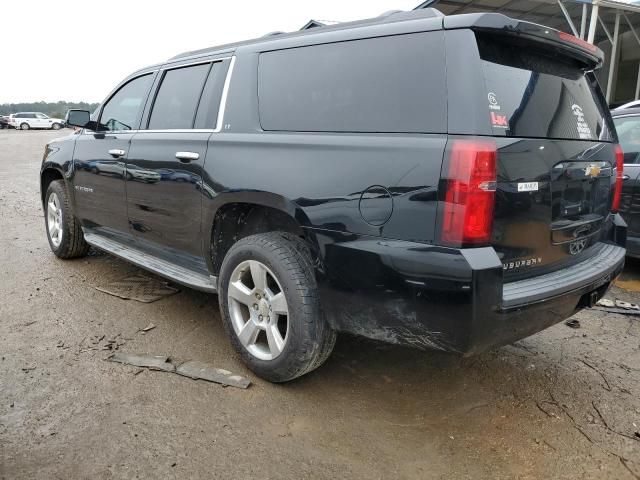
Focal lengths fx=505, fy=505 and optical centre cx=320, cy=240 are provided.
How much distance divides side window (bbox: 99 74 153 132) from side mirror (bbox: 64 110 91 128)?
18cm

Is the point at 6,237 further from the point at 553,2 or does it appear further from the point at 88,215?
the point at 553,2

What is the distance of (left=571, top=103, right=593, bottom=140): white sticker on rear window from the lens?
103 inches

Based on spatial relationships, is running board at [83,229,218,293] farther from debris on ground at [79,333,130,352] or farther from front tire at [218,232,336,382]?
debris on ground at [79,333,130,352]

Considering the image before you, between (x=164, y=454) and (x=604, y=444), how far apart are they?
80.5 inches

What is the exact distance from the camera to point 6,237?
621 cm

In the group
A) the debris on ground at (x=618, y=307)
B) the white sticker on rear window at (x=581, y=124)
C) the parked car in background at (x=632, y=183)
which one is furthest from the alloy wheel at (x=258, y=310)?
the parked car in background at (x=632, y=183)

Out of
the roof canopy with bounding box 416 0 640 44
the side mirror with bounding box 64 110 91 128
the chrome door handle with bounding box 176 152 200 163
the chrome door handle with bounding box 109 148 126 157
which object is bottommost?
the chrome door handle with bounding box 109 148 126 157

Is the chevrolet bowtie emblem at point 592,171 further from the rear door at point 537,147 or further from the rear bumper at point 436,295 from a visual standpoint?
the rear bumper at point 436,295

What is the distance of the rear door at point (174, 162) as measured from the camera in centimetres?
323

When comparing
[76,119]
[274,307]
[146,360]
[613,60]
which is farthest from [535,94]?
[613,60]

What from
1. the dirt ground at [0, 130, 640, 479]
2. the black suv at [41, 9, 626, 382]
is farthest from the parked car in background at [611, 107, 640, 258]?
the black suv at [41, 9, 626, 382]

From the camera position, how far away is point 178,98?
11.9ft

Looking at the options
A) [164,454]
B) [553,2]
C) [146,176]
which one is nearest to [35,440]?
[164,454]

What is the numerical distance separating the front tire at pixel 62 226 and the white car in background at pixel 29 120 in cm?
4365
